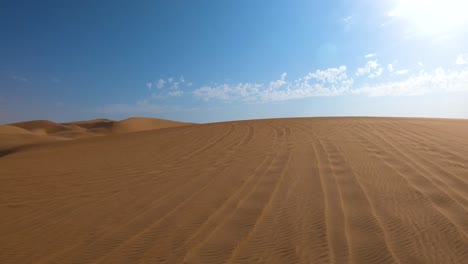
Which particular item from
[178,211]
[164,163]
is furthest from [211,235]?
[164,163]

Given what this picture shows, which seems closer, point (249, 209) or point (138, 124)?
point (249, 209)

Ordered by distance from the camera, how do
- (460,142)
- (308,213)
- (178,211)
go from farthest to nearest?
(460,142) < (178,211) < (308,213)

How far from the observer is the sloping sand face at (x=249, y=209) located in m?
2.47

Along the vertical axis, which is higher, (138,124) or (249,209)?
(138,124)

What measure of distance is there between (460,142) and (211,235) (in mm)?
6782

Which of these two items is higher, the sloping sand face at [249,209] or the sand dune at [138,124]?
the sand dune at [138,124]

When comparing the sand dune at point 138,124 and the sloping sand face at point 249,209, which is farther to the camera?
the sand dune at point 138,124

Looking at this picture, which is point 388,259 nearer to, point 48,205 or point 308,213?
point 308,213

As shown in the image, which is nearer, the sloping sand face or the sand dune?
the sloping sand face

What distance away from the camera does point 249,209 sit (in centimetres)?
335

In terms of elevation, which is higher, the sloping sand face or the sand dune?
the sand dune

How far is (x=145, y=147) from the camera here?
857cm

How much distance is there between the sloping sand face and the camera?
2474 millimetres

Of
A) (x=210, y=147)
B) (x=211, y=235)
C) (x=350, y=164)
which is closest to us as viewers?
(x=211, y=235)
